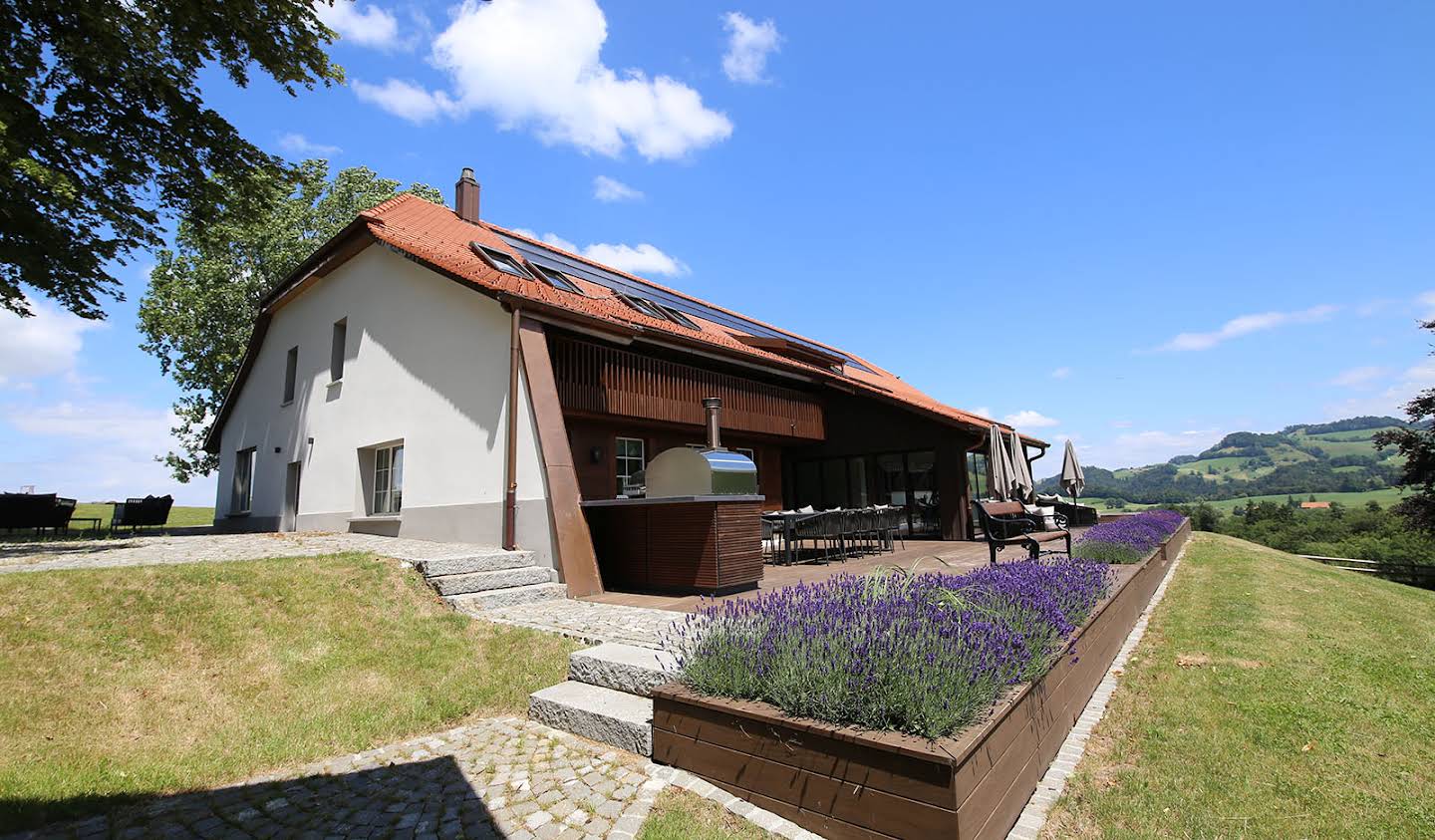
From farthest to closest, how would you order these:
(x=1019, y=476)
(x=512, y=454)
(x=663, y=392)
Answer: (x=1019, y=476)
(x=663, y=392)
(x=512, y=454)

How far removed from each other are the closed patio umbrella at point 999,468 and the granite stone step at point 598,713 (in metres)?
11.0

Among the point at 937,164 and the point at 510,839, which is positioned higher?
the point at 937,164

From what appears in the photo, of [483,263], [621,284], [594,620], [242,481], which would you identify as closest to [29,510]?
[242,481]

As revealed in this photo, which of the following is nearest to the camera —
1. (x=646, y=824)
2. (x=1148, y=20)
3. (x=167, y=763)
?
(x=646, y=824)

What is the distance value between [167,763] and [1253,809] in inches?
227

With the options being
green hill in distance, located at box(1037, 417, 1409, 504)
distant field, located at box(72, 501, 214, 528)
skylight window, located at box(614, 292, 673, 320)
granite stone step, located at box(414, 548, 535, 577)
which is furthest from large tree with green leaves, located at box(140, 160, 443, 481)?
green hill in distance, located at box(1037, 417, 1409, 504)

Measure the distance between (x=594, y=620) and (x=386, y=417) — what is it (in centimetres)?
785

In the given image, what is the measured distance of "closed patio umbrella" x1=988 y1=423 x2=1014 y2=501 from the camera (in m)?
13.2

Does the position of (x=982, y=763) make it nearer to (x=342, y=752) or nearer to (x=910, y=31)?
(x=342, y=752)

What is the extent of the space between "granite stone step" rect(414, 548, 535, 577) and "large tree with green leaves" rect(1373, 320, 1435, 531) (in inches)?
1189

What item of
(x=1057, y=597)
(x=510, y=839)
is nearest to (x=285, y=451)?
(x=510, y=839)

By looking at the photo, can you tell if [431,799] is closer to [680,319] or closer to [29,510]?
[680,319]

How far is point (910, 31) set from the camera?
334 inches

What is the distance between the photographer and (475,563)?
25.2 ft
